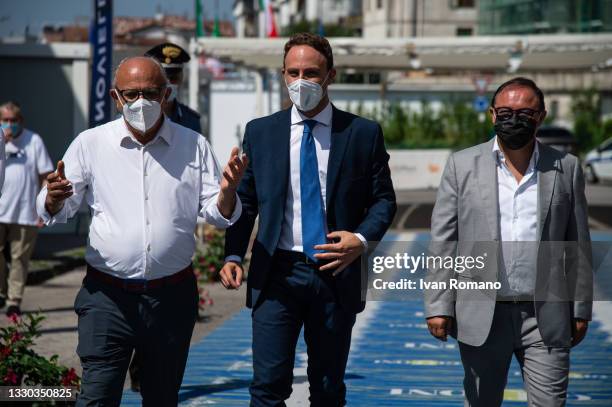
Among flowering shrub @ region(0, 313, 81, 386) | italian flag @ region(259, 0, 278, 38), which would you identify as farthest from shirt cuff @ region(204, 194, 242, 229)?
italian flag @ region(259, 0, 278, 38)

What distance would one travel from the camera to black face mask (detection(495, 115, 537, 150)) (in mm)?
5453

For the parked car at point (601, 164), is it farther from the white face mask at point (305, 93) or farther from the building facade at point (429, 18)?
the building facade at point (429, 18)

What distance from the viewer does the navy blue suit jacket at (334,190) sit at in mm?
5625

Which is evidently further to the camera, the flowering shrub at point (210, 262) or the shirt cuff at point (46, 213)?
the flowering shrub at point (210, 262)

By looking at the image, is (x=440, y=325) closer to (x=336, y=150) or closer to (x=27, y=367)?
(x=336, y=150)

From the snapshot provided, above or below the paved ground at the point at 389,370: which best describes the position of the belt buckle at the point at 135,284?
above

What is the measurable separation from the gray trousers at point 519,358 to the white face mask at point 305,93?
1.26 m

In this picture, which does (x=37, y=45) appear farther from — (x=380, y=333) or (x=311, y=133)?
(x=311, y=133)

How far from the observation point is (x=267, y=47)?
84.1ft

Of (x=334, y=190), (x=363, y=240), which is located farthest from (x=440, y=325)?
(x=334, y=190)

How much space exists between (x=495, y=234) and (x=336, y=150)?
841 millimetres

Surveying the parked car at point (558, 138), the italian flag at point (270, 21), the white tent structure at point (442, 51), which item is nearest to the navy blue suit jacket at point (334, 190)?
the white tent structure at point (442, 51)

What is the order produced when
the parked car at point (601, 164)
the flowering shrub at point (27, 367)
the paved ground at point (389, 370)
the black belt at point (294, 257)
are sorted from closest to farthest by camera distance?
the black belt at point (294, 257) < the flowering shrub at point (27, 367) < the paved ground at point (389, 370) < the parked car at point (601, 164)

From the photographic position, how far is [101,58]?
658 inches
